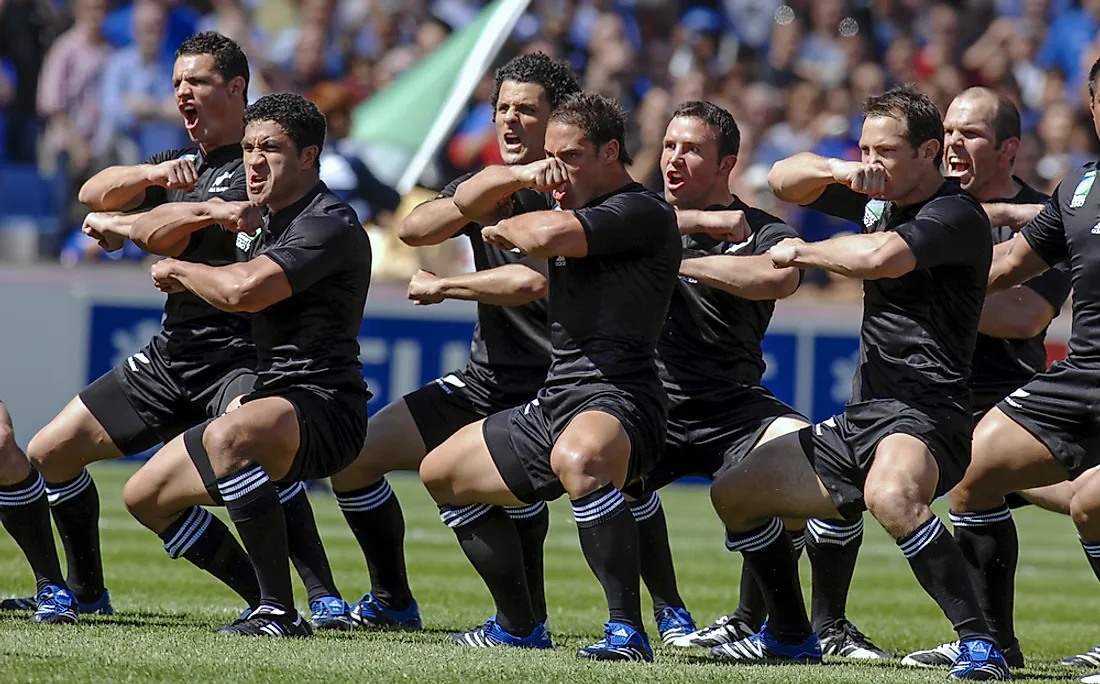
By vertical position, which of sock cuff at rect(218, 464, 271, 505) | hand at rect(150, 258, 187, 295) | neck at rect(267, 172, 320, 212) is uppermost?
neck at rect(267, 172, 320, 212)

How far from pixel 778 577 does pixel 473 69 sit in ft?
30.2

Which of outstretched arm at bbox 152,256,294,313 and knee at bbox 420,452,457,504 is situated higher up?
outstretched arm at bbox 152,256,294,313

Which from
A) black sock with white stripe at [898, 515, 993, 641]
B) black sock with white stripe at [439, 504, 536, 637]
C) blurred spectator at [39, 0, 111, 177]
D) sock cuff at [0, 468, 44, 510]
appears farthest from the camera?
blurred spectator at [39, 0, 111, 177]

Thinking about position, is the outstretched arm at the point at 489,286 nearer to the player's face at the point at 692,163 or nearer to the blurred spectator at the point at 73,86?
the player's face at the point at 692,163

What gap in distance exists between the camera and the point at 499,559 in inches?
287

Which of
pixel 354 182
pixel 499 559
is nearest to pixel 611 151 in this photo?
Result: pixel 499 559

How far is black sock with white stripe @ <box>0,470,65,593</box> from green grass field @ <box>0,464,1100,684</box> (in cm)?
25

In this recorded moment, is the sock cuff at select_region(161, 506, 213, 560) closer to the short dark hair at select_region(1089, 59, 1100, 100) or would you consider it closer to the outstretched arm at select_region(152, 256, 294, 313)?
the outstretched arm at select_region(152, 256, 294, 313)

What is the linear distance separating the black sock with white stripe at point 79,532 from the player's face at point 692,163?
3.05 meters

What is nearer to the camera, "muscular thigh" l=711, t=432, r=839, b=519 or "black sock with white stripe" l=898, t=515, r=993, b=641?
"black sock with white stripe" l=898, t=515, r=993, b=641

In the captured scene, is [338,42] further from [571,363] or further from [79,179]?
[571,363]

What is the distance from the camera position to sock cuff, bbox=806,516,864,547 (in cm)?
774

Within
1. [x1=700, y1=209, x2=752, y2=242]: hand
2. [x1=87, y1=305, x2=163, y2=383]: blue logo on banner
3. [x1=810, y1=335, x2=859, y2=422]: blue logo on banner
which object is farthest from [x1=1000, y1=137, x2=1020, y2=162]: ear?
[x1=87, y1=305, x2=163, y2=383]: blue logo on banner

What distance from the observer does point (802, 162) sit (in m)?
7.35
